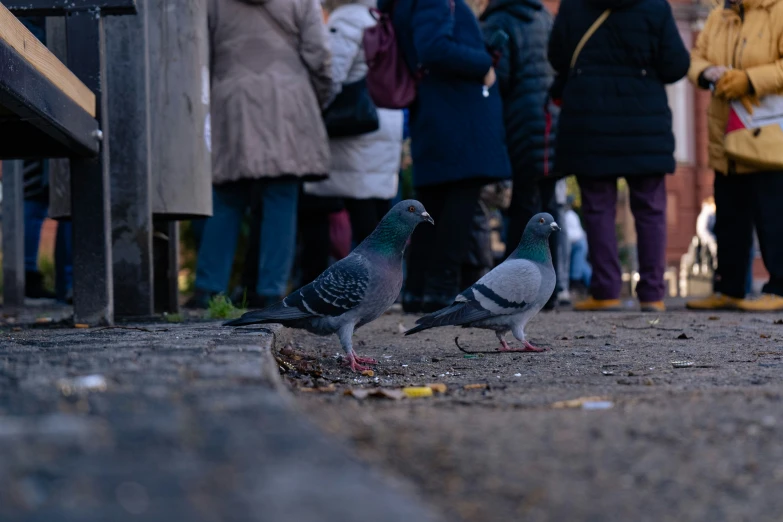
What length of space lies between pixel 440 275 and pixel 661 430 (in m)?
4.64

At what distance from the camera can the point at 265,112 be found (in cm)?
704

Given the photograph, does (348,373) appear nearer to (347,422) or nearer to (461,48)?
(347,422)

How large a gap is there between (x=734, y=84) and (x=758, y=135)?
35cm

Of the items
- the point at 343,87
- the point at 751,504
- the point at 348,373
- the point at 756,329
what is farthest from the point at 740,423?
the point at 343,87

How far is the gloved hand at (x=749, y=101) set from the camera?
288 inches

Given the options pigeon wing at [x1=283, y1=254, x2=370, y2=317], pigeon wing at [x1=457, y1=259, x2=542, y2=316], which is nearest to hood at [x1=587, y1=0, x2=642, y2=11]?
pigeon wing at [x1=457, y1=259, x2=542, y2=316]

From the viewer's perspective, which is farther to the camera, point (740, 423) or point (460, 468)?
point (740, 423)

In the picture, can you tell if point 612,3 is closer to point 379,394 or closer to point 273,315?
point 273,315

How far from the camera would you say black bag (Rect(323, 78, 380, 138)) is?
25.2ft

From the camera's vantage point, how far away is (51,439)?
194 centimetres

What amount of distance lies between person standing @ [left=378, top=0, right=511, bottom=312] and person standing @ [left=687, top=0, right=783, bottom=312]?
149cm

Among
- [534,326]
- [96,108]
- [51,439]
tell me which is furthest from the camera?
[534,326]

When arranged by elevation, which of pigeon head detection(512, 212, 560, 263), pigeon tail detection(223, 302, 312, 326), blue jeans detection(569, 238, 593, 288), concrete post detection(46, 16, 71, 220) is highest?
concrete post detection(46, 16, 71, 220)

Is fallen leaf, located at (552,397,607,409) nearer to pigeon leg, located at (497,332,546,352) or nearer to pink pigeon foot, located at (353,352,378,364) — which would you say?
pink pigeon foot, located at (353,352,378,364)
